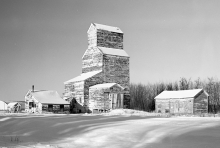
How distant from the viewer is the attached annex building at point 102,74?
131 feet

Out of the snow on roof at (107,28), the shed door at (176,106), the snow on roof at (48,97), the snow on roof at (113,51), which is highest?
the snow on roof at (107,28)

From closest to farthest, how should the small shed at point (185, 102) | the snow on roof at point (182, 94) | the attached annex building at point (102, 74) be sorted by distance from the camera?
the attached annex building at point (102, 74)
the small shed at point (185, 102)
the snow on roof at point (182, 94)

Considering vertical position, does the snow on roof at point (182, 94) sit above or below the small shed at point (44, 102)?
above

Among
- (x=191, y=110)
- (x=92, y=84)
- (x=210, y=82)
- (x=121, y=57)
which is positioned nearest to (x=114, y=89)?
(x=92, y=84)

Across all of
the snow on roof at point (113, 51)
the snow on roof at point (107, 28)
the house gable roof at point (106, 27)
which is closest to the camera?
the snow on roof at point (113, 51)

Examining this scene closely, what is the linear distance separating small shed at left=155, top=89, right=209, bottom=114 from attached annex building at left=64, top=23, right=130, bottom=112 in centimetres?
595

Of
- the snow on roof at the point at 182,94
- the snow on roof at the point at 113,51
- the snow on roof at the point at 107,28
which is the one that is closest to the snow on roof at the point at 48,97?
the snow on roof at the point at 113,51

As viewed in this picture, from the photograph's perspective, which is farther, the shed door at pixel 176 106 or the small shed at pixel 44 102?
the shed door at pixel 176 106

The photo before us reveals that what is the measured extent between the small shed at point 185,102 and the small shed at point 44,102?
14115 mm

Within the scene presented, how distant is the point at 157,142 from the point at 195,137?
1.95 metres

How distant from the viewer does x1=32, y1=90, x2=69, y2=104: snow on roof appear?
4169 centimetres

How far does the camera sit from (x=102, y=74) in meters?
42.3

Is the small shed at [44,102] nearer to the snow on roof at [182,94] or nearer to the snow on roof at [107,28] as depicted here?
the snow on roof at [107,28]

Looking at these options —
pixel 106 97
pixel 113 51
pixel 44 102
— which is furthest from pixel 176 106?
pixel 44 102
